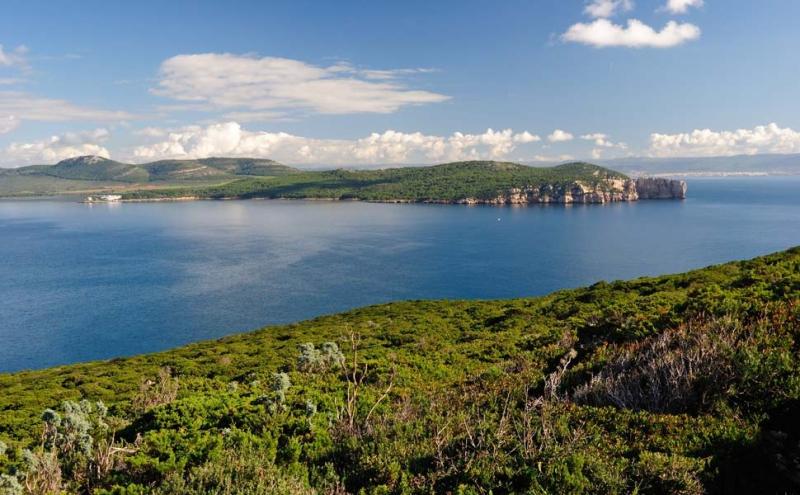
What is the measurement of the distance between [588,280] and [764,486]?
3691 inches

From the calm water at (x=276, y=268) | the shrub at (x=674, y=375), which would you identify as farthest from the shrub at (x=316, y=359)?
the calm water at (x=276, y=268)

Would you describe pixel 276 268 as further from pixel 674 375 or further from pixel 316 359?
pixel 674 375

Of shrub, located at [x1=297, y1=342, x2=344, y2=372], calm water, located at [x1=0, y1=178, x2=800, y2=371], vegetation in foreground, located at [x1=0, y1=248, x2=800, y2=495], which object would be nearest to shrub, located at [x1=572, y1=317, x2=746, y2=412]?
vegetation in foreground, located at [x1=0, y1=248, x2=800, y2=495]

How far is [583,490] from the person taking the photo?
7.93 meters

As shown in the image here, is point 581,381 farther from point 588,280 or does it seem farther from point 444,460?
point 588,280

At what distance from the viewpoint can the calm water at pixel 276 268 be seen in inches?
2926

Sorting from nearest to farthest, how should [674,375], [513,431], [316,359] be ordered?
[513,431], [674,375], [316,359]

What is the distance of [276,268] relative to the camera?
114 metres

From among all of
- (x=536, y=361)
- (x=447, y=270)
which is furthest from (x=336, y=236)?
(x=536, y=361)

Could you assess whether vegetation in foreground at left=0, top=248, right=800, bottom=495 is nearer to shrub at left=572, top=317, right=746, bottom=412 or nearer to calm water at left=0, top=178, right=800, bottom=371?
shrub at left=572, top=317, right=746, bottom=412

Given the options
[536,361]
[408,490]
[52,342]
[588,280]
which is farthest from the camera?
[588,280]

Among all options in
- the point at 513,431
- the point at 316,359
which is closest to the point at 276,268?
the point at 316,359

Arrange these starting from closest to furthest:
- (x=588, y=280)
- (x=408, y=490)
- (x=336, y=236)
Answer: (x=408, y=490), (x=588, y=280), (x=336, y=236)

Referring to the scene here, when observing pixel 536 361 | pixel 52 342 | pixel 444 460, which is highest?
pixel 444 460
